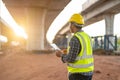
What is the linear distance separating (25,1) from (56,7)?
478 centimetres

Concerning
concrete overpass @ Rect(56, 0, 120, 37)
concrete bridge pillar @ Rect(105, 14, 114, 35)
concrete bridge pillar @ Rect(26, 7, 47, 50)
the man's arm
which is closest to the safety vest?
the man's arm

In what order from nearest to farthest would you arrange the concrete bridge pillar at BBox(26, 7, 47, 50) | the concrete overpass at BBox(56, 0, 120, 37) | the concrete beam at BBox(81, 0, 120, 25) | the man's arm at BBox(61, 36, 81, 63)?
the man's arm at BBox(61, 36, 81, 63), the concrete bridge pillar at BBox(26, 7, 47, 50), the concrete beam at BBox(81, 0, 120, 25), the concrete overpass at BBox(56, 0, 120, 37)

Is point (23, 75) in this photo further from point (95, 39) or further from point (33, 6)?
point (95, 39)

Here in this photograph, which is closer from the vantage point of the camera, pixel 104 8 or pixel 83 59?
pixel 83 59

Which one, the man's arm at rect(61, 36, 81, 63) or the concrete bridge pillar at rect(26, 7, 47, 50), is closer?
the man's arm at rect(61, 36, 81, 63)

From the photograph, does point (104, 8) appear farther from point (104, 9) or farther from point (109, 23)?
point (109, 23)

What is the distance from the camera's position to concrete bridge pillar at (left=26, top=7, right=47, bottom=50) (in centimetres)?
3716

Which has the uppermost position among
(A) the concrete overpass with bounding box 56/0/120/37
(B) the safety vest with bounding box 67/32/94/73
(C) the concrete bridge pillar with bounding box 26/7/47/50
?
(A) the concrete overpass with bounding box 56/0/120/37

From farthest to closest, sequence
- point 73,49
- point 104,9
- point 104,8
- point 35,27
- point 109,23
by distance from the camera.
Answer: point 109,23, point 104,9, point 104,8, point 35,27, point 73,49

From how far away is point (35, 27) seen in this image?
124ft

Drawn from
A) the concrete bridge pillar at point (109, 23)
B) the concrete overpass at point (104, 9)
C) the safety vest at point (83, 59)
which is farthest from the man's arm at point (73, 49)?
the concrete bridge pillar at point (109, 23)

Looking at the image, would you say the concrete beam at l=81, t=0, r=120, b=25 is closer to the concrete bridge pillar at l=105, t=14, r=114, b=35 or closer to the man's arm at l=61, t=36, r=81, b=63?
the concrete bridge pillar at l=105, t=14, r=114, b=35

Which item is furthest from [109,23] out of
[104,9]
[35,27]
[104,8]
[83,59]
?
[83,59]

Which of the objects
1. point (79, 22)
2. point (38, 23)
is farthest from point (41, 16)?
point (79, 22)
